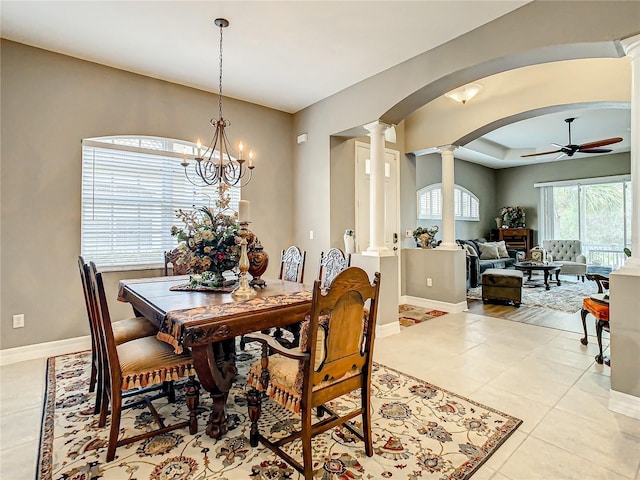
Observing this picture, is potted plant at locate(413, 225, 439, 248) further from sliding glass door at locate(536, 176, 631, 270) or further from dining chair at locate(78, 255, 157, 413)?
sliding glass door at locate(536, 176, 631, 270)

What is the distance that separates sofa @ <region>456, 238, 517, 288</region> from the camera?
6.89m

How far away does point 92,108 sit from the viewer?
11.6ft

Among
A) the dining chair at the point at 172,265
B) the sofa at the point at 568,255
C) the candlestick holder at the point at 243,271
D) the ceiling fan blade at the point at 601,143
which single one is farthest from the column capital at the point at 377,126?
the sofa at the point at 568,255

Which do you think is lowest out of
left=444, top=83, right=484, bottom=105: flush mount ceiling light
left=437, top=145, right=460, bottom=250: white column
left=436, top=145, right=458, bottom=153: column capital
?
left=437, top=145, right=460, bottom=250: white column

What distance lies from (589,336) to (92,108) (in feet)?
19.5

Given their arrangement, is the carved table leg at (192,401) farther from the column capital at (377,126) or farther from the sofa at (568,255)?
the sofa at (568,255)

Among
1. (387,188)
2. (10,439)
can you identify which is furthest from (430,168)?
(10,439)

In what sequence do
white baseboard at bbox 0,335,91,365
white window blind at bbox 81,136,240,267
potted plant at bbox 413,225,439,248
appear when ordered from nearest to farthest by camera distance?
white baseboard at bbox 0,335,91,365 < white window blind at bbox 81,136,240,267 < potted plant at bbox 413,225,439,248

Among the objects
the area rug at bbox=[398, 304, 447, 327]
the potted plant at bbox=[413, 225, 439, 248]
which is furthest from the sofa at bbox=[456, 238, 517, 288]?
the area rug at bbox=[398, 304, 447, 327]

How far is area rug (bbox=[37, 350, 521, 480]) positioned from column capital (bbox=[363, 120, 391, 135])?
2.84 metres

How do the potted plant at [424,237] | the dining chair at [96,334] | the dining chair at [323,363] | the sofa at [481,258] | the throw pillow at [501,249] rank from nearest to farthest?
the dining chair at [323,363] < the dining chair at [96,334] < the potted plant at [424,237] < the sofa at [481,258] < the throw pillow at [501,249]

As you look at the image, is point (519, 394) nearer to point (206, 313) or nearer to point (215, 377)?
point (215, 377)

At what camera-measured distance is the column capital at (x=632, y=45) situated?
2262 mm

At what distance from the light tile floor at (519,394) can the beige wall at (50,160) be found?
0.54 meters
